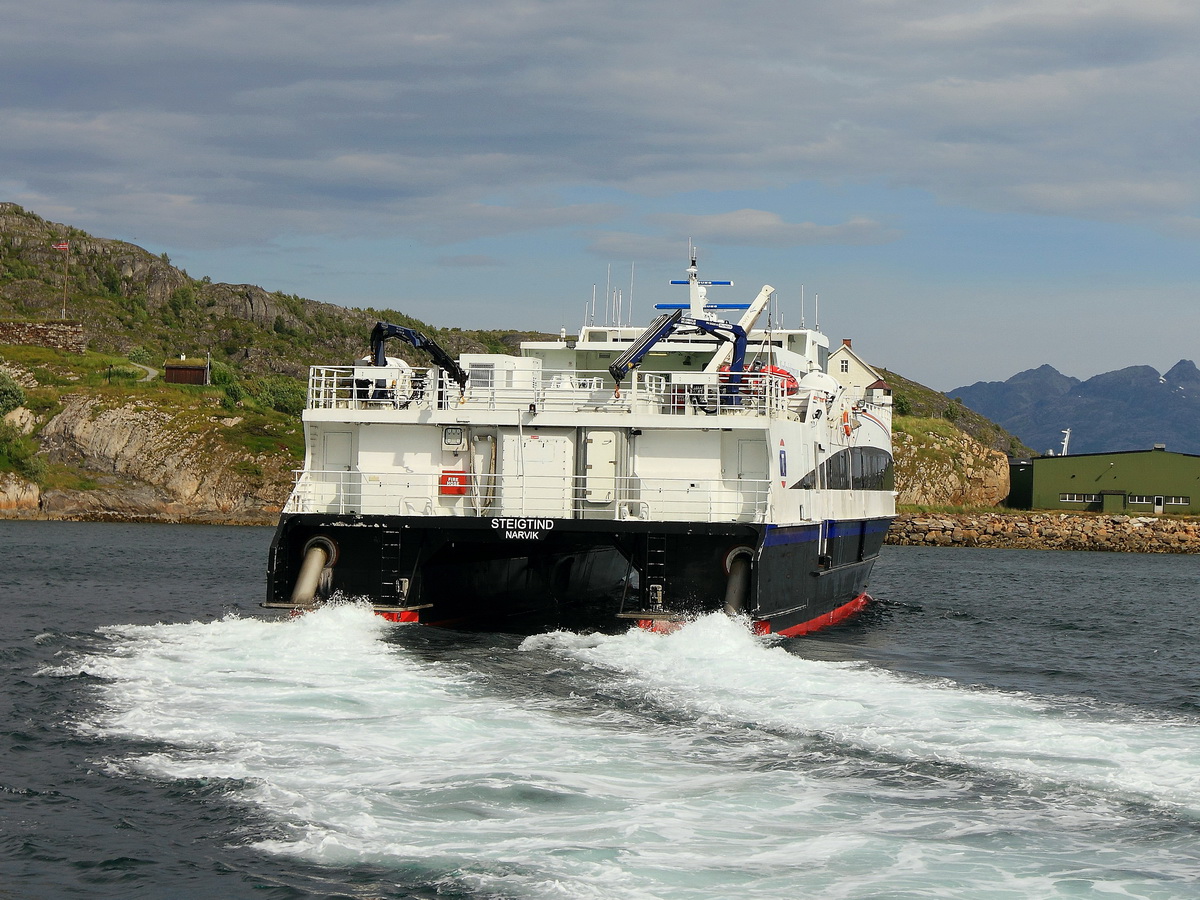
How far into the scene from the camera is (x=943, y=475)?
89938mm

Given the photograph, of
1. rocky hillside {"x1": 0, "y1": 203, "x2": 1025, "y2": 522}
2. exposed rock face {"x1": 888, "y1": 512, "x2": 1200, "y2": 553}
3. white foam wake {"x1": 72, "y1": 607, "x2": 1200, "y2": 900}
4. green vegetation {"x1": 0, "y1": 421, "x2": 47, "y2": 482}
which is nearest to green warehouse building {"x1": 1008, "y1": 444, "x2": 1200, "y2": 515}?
exposed rock face {"x1": 888, "y1": 512, "x2": 1200, "y2": 553}

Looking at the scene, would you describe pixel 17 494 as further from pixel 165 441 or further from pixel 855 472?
pixel 855 472

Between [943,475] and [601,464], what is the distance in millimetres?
71597

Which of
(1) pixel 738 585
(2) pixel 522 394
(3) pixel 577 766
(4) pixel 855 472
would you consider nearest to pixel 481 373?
(2) pixel 522 394

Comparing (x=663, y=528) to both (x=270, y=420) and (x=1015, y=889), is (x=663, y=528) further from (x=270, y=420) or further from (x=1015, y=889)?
(x=270, y=420)

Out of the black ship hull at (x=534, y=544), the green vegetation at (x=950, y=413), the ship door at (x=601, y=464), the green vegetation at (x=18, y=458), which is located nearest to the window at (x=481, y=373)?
the ship door at (x=601, y=464)

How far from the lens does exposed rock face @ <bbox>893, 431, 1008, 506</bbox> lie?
8981 cm

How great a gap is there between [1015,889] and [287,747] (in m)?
7.76

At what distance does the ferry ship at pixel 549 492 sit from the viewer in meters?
21.0

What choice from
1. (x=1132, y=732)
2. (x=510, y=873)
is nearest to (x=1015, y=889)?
(x=510, y=873)

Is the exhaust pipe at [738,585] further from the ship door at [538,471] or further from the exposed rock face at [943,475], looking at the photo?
the exposed rock face at [943,475]

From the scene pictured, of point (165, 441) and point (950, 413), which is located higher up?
point (950, 413)

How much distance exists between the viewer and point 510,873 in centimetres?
981

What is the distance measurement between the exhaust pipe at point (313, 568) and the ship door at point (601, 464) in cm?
462
